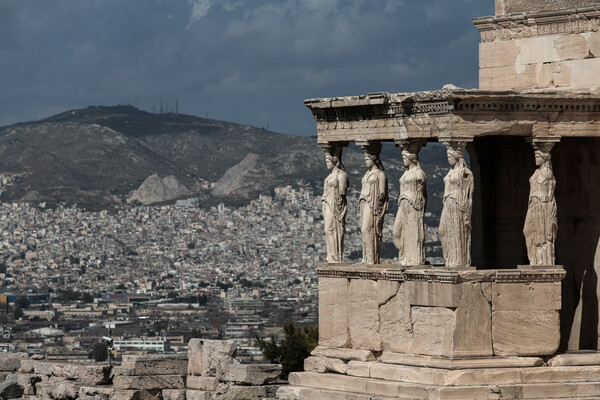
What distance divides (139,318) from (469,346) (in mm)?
91733

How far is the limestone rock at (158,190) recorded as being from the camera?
187750 millimetres

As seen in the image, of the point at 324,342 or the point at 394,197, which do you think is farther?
the point at 394,197

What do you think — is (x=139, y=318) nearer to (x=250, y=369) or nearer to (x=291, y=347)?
(x=291, y=347)

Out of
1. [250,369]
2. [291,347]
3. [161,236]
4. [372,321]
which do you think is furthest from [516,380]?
[161,236]

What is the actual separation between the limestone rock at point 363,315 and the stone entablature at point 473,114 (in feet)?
6.15

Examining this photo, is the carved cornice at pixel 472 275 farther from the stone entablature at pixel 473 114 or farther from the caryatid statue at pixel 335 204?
the stone entablature at pixel 473 114

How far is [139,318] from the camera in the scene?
11169cm

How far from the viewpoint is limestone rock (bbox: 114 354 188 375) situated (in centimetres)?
2588

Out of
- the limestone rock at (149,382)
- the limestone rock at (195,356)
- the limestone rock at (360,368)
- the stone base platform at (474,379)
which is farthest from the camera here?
the limestone rock at (149,382)

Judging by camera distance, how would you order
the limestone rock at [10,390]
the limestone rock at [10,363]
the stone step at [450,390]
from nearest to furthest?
the stone step at [450,390] < the limestone rock at [10,390] < the limestone rock at [10,363]

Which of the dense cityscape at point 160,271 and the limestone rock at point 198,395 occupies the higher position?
the dense cityscape at point 160,271

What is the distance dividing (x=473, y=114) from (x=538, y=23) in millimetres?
2260

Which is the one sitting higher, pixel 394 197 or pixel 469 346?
pixel 394 197

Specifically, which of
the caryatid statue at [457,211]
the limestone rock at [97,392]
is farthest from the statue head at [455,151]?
the limestone rock at [97,392]
